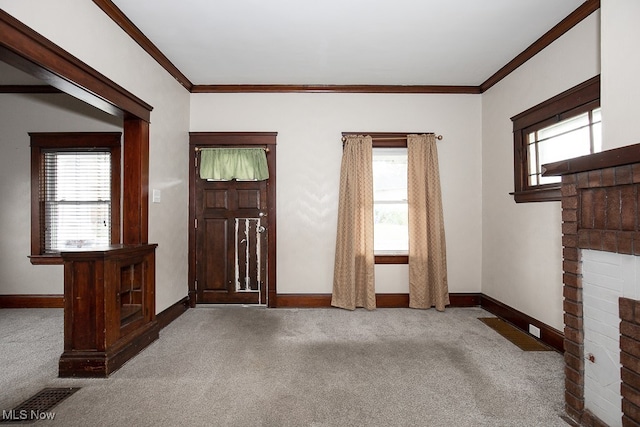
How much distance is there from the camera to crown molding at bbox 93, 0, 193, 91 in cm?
260

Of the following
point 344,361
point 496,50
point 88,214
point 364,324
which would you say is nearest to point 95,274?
point 344,361

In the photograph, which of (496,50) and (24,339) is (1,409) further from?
(496,50)

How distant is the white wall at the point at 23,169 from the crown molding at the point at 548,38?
16.0 feet

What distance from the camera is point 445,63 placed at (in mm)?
3674

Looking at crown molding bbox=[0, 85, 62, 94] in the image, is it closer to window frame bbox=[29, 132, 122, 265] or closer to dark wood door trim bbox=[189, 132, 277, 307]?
window frame bbox=[29, 132, 122, 265]

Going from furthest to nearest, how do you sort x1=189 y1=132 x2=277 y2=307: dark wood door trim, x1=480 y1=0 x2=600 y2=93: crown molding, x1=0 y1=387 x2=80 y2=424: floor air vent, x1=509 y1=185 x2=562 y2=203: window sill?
x1=189 y1=132 x2=277 y2=307: dark wood door trim
x1=509 y1=185 x2=562 y2=203: window sill
x1=480 y1=0 x2=600 y2=93: crown molding
x1=0 y1=387 x2=80 y2=424: floor air vent

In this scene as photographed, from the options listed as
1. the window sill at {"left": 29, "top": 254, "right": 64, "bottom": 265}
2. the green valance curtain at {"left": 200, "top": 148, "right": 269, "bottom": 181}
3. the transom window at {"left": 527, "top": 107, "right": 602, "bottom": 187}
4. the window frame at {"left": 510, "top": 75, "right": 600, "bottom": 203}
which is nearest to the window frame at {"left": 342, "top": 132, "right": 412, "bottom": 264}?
the green valance curtain at {"left": 200, "top": 148, "right": 269, "bottom": 181}

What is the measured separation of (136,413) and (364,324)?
7.56ft

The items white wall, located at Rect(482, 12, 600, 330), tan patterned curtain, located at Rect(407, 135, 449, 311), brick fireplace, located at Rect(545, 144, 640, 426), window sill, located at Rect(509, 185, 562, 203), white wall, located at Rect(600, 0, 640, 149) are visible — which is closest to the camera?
brick fireplace, located at Rect(545, 144, 640, 426)

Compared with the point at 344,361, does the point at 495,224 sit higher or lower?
higher

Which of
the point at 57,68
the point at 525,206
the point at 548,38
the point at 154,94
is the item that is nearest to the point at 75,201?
the point at 154,94

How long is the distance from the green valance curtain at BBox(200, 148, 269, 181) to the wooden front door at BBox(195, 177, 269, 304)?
12cm

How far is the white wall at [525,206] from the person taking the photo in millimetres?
2818

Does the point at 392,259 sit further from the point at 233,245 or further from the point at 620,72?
the point at 620,72
